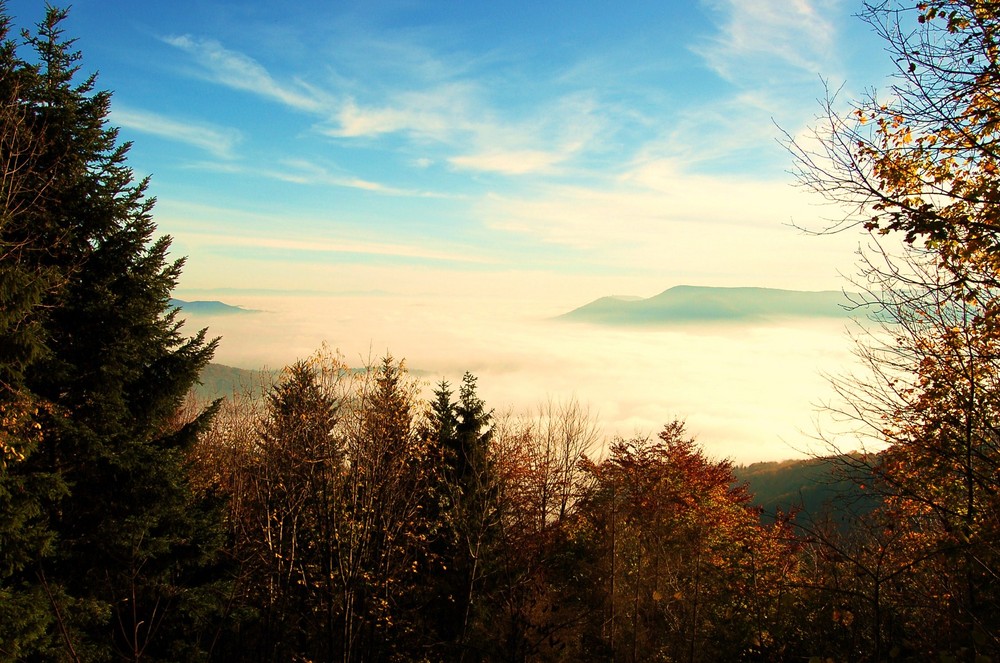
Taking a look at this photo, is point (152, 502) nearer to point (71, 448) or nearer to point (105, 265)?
point (71, 448)

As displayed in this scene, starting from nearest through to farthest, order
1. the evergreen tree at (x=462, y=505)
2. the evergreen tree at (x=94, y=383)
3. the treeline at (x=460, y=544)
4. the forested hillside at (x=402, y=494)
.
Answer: the forested hillside at (x=402, y=494) < the evergreen tree at (x=94, y=383) < the treeline at (x=460, y=544) < the evergreen tree at (x=462, y=505)

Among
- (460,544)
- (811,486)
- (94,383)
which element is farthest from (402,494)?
(811,486)

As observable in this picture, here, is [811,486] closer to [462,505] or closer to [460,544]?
[462,505]

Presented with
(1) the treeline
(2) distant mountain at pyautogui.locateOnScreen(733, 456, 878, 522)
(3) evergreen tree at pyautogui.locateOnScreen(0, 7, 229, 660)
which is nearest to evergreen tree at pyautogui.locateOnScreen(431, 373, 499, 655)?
(1) the treeline

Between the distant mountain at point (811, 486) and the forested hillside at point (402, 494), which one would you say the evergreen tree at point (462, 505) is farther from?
the distant mountain at point (811, 486)

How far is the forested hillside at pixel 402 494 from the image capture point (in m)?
7.00

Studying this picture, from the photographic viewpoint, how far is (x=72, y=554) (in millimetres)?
11969

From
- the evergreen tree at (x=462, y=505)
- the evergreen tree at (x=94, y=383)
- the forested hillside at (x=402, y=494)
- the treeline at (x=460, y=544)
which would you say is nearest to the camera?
the forested hillside at (x=402, y=494)

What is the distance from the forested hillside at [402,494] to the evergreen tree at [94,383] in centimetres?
6

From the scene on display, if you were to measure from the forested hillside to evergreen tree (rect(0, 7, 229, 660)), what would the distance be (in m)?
0.06

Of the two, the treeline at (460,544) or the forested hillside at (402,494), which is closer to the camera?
the forested hillside at (402,494)

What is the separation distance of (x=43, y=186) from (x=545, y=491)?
18441 mm

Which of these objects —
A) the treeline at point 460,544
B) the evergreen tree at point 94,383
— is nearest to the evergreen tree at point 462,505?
the treeline at point 460,544

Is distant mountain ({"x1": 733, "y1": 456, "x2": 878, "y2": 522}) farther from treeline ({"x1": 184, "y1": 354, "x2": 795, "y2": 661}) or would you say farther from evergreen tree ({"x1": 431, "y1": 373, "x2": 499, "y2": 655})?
evergreen tree ({"x1": 431, "y1": 373, "x2": 499, "y2": 655})
